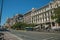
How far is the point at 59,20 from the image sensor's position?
65.2m

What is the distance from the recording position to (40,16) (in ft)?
331

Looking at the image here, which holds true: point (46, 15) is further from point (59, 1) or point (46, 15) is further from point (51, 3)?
point (59, 1)

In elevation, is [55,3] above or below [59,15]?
above

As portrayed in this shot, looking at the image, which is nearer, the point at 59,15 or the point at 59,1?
the point at 59,15

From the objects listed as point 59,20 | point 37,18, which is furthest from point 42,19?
point 59,20

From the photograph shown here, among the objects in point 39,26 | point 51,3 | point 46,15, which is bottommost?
point 39,26

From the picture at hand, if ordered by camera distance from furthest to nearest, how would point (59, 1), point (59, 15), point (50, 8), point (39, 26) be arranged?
1. point (39, 26)
2. point (50, 8)
3. point (59, 1)
4. point (59, 15)

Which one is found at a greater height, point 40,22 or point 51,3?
point 51,3

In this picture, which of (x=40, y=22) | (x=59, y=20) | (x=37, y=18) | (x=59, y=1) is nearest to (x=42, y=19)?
(x=40, y=22)

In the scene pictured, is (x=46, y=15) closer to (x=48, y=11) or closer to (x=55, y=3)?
(x=48, y=11)

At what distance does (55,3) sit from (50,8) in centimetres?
565

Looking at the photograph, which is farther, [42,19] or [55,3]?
[42,19]

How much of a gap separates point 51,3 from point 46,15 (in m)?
7.02

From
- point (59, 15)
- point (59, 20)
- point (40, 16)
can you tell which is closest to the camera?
point (59, 15)
